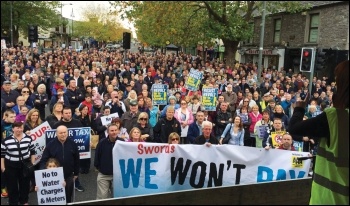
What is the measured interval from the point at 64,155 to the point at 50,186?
0.80 meters

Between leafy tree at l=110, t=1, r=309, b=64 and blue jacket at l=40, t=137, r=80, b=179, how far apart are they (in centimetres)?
1604

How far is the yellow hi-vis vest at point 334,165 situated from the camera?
6.66 feet

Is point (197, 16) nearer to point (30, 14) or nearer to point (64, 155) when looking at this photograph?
point (64, 155)

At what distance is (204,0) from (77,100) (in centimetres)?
1329

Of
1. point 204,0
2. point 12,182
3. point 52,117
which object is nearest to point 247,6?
point 204,0

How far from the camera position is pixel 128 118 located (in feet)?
27.0

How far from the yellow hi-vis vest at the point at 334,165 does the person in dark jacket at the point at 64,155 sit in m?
4.08

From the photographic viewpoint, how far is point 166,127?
26.1 ft

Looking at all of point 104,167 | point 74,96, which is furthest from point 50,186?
point 74,96

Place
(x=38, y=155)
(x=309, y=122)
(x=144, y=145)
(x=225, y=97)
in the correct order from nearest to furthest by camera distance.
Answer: (x=309, y=122)
(x=144, y=145)
(x=38, y=155)
(x=225, y=97)

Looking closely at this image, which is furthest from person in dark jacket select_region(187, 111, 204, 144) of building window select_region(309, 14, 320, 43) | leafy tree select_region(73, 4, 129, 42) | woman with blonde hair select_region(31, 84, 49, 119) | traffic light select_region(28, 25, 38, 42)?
leafy tree select_region(73, 4, 129, 42)

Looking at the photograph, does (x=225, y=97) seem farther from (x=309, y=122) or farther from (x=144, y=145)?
(x=309, y=122)

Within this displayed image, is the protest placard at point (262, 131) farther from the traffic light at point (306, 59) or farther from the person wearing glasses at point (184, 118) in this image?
the traffic light at point (306, 59)

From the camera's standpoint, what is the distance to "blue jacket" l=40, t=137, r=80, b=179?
5.49m
